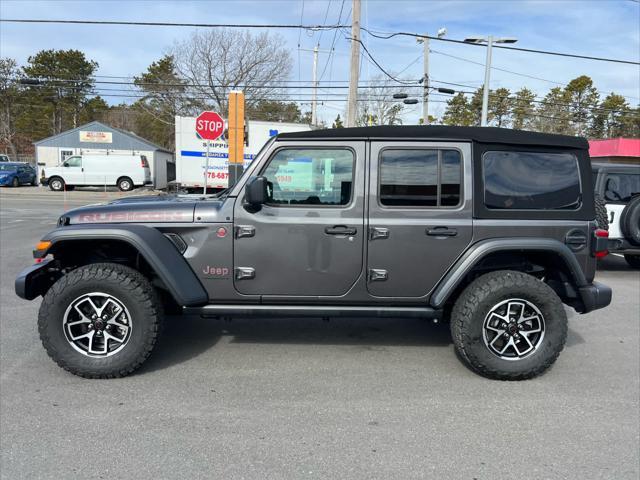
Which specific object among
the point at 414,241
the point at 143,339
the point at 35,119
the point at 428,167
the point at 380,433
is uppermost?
the point at 35,119

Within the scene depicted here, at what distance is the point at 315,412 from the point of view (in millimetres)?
3309

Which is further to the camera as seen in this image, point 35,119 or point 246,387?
point 35,119

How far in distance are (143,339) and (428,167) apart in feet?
8.54

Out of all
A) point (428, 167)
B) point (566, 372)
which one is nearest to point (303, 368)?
point (428, 167)

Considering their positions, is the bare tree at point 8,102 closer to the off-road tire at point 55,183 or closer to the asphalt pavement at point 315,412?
the off-road tire at point 55,183

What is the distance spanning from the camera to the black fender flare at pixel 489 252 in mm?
3754

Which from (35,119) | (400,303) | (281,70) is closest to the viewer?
(400,303)

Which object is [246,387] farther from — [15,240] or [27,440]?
[15,240]

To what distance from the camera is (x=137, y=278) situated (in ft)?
12.3

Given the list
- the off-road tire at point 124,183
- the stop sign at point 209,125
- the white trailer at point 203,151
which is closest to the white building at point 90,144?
the off-road tire at point 124,183

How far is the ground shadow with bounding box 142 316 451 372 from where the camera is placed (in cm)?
454

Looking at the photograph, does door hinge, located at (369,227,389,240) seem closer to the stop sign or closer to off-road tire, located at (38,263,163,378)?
off-road tire, located at (38,263,163,378)

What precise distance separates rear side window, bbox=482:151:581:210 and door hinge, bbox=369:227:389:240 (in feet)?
2.94

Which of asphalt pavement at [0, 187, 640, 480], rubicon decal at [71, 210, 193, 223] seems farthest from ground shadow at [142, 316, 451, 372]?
rubicon decal at [71, 210, 193, 223]
